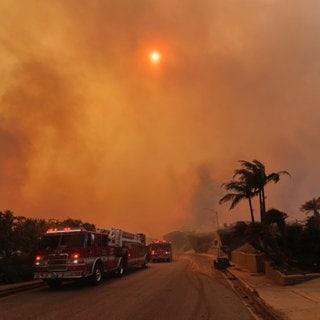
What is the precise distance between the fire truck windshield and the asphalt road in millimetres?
2018

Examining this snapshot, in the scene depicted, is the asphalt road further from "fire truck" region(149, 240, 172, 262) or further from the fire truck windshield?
"fire truck" region(149, 240, 172, 262)

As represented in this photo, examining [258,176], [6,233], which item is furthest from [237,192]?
[6,233]

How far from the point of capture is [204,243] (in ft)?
364

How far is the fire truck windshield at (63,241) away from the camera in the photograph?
20766 mm

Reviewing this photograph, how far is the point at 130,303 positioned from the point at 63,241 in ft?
24.6

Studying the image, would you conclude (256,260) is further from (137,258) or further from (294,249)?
(137,258)

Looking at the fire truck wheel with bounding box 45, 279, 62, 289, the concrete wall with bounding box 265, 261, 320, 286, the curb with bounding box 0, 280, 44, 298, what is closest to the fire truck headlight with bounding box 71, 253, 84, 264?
the fire truck wheel with bounding box 45, 279, 62, 289

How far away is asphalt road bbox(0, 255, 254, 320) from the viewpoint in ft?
40.8

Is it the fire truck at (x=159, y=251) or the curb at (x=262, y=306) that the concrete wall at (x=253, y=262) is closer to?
the curb at (x=262, y=306)

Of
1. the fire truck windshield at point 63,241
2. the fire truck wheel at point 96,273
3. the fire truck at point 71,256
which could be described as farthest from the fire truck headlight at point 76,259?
the fire truck wheel at point 96,273

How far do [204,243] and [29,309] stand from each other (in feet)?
326

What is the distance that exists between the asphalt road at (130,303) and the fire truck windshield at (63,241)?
2.02 meters

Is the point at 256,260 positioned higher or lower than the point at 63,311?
higher

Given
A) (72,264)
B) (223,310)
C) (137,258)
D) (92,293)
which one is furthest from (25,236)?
(223,310)
